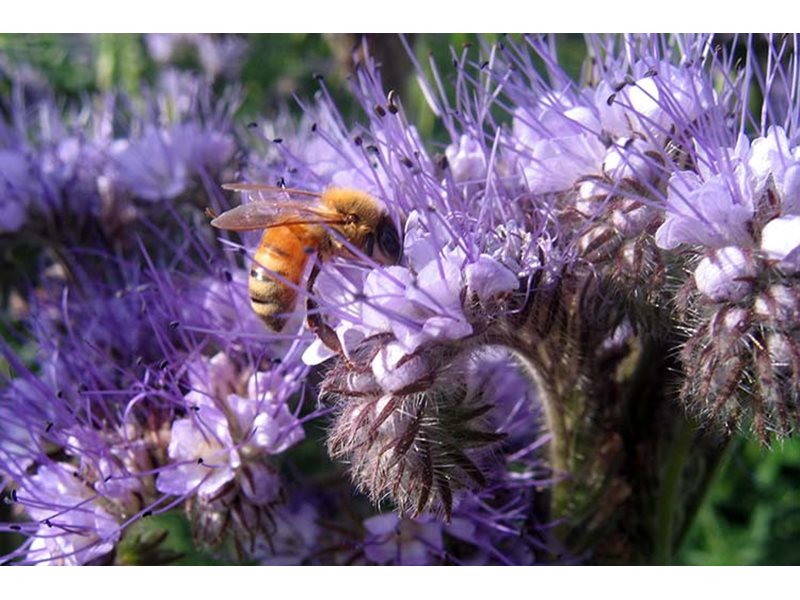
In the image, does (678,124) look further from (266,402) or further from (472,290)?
(266,402)

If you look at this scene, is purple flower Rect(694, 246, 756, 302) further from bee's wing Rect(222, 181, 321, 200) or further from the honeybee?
bee's wing Rect(222, 181, 321, 200)

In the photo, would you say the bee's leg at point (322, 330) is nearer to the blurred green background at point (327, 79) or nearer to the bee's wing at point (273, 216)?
the bee's wing at point (273, 216)

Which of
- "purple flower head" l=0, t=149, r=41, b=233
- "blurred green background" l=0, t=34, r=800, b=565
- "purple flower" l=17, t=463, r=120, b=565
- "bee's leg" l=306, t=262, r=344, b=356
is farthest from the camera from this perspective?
"blurred green background" l=0, t=34, r=800, b=565

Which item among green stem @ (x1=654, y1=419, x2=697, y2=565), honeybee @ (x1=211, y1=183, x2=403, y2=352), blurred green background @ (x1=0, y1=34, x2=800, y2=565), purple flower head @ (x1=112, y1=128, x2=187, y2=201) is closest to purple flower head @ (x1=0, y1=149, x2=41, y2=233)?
purple flower head @ (x1=112, y1=128, x2=187, y2=201)

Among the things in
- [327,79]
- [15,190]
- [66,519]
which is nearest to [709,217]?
[66,519]

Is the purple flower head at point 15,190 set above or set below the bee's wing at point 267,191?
above

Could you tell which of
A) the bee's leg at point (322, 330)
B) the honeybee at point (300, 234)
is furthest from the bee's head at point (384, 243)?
the bee's leg at point (322, 330)

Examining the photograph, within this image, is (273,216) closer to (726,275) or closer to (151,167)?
(726,275)

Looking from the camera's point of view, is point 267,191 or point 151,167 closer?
point 267,191
